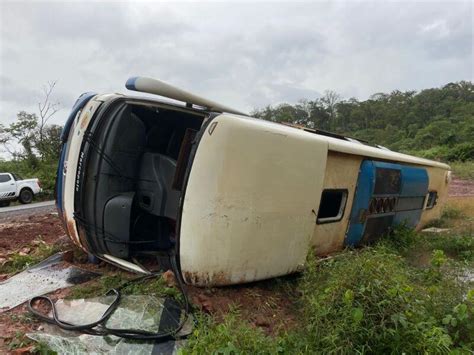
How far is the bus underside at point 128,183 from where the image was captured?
10.8 ft

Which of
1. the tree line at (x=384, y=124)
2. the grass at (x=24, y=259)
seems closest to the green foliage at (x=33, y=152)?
the tree line at (x=384, y=124)

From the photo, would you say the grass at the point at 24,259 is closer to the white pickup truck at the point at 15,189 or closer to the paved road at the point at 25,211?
the paved road at the point at 25,211

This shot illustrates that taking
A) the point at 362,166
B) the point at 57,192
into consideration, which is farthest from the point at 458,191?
the point at 57,192

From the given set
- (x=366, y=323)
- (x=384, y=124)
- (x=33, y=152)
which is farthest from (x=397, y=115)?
(x=366, y=323)

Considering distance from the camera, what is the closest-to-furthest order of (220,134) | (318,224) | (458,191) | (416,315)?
1. (416,315)
2. (220,134)
3. (318,224)
4. (458,191)

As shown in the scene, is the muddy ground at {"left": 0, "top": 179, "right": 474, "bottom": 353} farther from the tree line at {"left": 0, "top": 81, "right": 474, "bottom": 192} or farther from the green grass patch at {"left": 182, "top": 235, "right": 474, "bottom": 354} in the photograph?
the tree line at {"left": 0, "top": 81, "right": 474, "bottom": 192}

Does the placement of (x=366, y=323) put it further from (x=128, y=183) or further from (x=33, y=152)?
(x=33, y=152)

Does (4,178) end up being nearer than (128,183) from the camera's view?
No

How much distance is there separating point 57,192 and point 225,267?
1884 mm

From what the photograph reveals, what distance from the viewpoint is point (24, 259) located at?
400 cm

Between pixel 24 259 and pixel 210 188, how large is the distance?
8.52 ft

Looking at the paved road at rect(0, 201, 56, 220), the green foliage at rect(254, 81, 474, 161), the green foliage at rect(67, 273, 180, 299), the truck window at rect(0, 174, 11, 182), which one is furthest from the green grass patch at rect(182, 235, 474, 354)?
the green foliage at rect(254, 81, 474, 161)

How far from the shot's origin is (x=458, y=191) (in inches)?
499

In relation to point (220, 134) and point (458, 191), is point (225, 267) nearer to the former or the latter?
point (220, 134)
